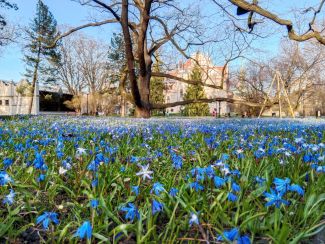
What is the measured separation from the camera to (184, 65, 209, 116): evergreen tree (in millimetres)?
47469

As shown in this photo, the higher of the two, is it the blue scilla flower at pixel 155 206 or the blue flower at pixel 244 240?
the blue flower at pixel 244 240

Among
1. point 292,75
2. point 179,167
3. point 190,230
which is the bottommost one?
point 190,230

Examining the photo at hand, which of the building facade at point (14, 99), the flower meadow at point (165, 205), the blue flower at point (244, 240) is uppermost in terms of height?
the building facade at point (14, 99)

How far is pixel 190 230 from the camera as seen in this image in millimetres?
1380

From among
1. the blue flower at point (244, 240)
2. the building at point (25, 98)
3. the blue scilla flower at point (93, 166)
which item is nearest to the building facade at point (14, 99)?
the building at point (25, 98)

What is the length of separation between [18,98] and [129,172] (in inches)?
1783

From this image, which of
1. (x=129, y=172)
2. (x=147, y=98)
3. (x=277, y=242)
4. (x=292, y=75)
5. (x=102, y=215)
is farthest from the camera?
(x=292, y=75)

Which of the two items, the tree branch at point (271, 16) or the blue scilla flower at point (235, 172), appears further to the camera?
the tree branch at point (271, 16)

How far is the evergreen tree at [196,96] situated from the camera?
47.5 meters

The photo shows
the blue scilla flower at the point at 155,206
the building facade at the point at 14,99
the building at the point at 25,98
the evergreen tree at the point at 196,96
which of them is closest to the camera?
the blue scilla flower at the point at 155,206

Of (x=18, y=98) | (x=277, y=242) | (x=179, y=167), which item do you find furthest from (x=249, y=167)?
(x=18, y=98)

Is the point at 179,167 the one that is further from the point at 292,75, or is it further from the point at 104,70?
the point at 104,70

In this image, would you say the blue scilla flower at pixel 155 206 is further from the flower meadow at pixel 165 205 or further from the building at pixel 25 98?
the building at pixel 25 98

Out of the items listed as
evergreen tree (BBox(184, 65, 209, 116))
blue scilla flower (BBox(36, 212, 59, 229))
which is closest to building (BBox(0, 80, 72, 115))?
evergreen tree (BBox(184, 65, 209, 116))
